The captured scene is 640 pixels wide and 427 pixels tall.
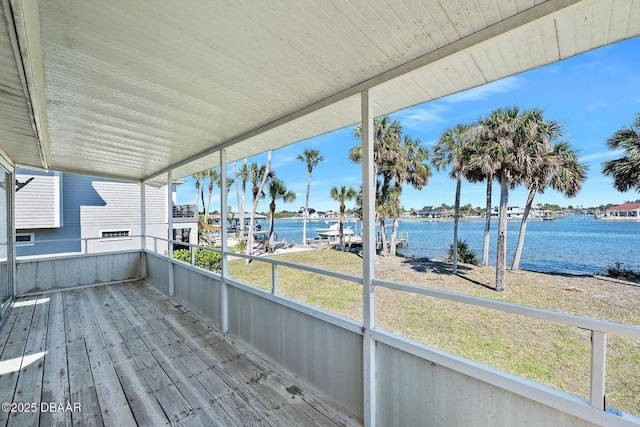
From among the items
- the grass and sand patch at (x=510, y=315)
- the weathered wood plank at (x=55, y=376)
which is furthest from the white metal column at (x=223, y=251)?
the grass and sand patch at (x=510, y=315)

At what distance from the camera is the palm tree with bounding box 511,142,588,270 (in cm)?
1073

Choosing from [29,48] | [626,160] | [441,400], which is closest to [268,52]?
[29,48]

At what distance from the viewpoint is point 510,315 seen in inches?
414

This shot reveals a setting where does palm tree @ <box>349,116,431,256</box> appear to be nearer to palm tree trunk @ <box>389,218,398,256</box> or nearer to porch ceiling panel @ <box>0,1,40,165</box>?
palm tree trunk @ <box>389,218,398,256</box>

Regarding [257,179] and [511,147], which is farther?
[257,179]

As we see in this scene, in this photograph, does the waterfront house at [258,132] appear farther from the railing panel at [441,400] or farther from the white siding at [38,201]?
the white siding at [38,201]

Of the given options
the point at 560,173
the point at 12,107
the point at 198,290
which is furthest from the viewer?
the point at 560,173

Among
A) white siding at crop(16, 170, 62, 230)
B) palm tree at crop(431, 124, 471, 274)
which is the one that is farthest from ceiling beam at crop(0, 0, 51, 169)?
palm tree at crop(431, 124, 471, 274)

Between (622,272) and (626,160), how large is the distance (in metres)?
7.25

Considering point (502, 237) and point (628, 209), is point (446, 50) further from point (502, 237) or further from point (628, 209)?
point (628, 209)

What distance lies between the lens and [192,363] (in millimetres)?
2963

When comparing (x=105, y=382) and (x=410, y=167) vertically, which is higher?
(x=410, y=167)

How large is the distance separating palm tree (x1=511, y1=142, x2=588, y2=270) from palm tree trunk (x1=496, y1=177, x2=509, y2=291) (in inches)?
29.8

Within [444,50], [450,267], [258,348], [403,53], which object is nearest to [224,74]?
[403,53]
